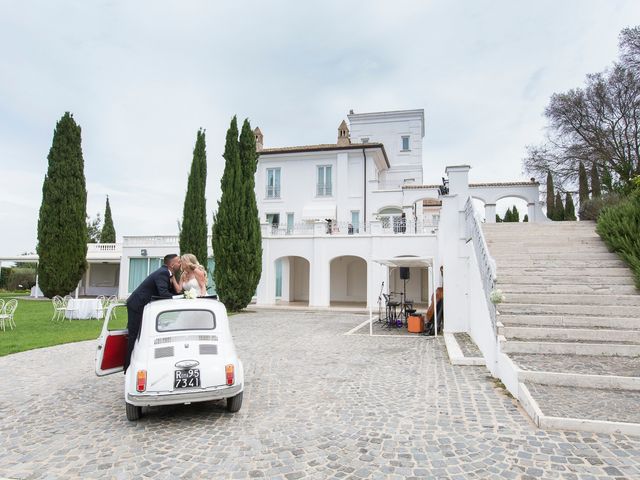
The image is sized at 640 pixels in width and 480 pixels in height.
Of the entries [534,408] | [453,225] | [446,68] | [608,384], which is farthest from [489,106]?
[534,408]

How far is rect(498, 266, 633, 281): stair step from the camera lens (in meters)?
9.54

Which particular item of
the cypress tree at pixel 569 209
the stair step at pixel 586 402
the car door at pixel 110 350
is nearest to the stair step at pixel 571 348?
the stair step at pixel 586 402

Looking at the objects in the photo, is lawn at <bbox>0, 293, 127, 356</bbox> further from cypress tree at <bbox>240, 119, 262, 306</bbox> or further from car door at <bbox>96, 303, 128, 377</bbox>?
cypress tree at <bbox>240, 119, 262, 306</bbox>

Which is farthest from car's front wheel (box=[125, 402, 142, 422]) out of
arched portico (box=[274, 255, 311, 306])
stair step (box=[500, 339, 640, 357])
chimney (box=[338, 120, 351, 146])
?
chimney (box=[338, 120, 351, 146])

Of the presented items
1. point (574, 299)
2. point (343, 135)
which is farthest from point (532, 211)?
point (574, 299)

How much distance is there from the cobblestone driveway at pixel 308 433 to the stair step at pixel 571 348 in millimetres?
730

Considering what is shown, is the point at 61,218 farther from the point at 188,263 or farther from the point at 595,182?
the point at 595,182

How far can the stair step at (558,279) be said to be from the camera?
30.2 ft

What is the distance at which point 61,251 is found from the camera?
24.0 metres

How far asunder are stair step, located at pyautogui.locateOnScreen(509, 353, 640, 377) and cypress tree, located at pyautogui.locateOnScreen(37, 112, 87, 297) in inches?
1022

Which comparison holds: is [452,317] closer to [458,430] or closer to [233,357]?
[458,430]

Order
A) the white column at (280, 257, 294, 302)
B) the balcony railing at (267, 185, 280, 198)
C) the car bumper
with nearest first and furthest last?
1. the car bumper
2. the white column at (280, 257, 294, 302)
3. the balcony railing at (267, 185, 280, 198)

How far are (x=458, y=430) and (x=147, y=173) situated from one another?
19485mm

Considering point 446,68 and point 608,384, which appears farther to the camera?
point 446,68
